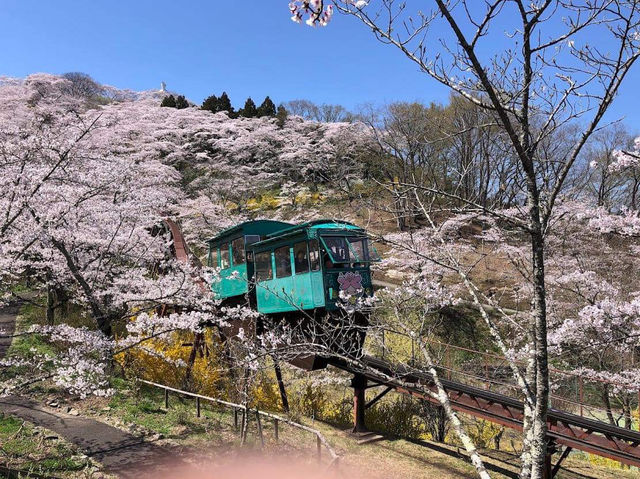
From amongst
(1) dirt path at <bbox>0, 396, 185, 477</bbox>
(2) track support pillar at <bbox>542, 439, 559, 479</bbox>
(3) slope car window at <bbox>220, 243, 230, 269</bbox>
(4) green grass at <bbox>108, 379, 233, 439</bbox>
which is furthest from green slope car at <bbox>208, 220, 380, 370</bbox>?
(2) track support pillar at <bbox>542, 439, 559, 479</bbox>

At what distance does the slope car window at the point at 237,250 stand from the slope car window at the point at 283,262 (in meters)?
1.70

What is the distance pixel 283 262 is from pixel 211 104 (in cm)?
3695

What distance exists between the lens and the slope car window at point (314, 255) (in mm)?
10922

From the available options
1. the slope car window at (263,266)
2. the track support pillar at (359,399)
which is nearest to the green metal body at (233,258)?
the slope car window at (263,266)

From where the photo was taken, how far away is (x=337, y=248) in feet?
36.8

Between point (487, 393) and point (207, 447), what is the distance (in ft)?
21.9

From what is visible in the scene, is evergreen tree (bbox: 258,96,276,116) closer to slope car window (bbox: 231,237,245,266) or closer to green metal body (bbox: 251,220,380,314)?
slope car window (bbox: 231,237,245,266)

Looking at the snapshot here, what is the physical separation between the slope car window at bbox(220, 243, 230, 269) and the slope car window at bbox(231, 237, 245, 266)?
38 centimetres

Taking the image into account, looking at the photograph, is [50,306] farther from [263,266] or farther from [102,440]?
[263,266]

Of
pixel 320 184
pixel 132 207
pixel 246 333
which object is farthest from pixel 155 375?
pixel 320 184

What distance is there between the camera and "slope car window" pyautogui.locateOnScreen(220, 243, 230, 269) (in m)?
14.2

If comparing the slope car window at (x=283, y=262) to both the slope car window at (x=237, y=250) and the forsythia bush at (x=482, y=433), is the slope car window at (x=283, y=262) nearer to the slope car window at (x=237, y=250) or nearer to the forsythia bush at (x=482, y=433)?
the slope car window at (x=237, y=250)

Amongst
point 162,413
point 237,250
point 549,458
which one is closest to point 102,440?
point 162,413

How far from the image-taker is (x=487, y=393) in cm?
1095
